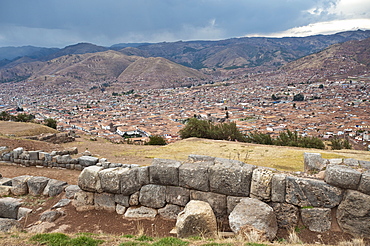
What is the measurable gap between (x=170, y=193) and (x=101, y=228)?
Answer: 2.54 meters

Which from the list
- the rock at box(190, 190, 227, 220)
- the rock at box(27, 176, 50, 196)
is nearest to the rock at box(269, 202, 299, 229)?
the rock at box(190, 190, 227, 220)

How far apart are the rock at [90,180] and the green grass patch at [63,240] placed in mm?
2861

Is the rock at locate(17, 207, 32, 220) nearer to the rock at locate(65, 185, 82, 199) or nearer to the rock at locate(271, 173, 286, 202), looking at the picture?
the rock at locate(65, 185, 82, 199)

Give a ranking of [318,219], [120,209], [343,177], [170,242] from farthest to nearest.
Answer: [120,209]
[318,219]
[343,177]
[170,242]

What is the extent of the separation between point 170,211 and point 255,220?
10.2ft

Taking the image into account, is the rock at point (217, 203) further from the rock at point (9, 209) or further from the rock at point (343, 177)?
the rock at point (9, 209)

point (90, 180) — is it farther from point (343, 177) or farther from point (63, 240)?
point (343, 177)

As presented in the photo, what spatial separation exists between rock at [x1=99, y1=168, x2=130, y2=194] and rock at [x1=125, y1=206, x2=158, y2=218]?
Result: 2.90 ft

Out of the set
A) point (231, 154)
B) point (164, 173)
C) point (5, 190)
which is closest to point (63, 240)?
point (164, 173)

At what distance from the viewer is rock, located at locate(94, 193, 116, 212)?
9.73 m

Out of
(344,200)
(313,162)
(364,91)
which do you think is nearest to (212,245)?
(344,200)

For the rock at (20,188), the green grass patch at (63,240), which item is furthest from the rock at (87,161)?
the green grass patch at (63,240)

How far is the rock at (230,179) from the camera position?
8.37m

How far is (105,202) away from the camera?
386 inches
